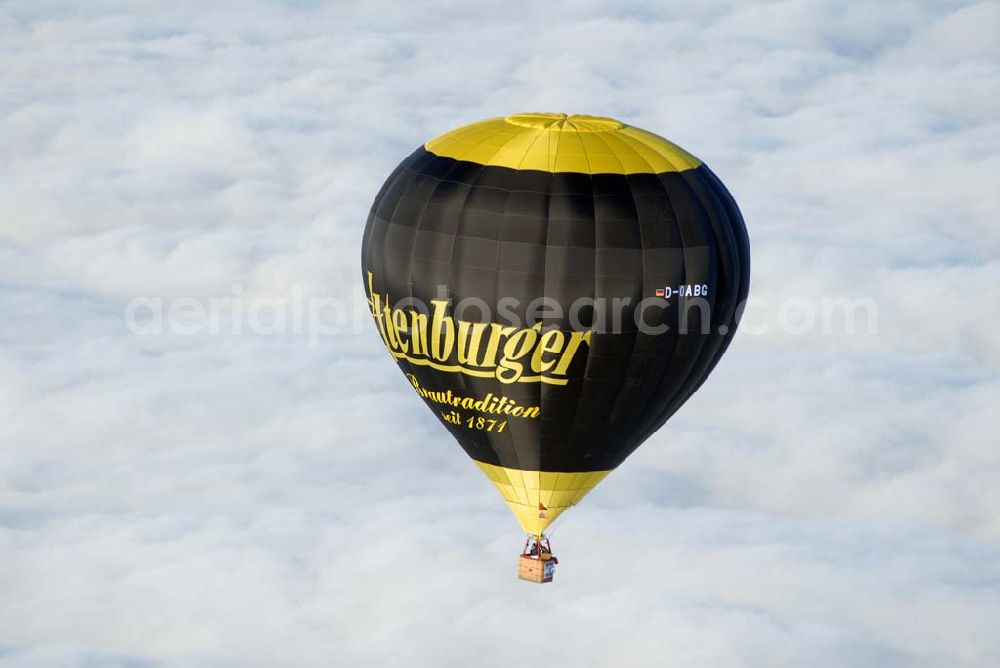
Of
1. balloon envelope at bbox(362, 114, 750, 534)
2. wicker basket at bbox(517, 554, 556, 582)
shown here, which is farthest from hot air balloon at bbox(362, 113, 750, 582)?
wicker basket at bbox(517, 554, 556, 582)

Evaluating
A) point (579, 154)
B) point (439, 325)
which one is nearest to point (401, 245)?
point (439, 325)

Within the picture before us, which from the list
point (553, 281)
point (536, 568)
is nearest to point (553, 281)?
point (553, 281)

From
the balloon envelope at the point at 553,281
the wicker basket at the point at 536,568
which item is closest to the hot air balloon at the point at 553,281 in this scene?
the balloon envelope at the point at 553,281

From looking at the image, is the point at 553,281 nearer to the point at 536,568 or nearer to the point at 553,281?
the point at 553,281

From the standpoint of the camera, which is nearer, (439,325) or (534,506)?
(439,325)

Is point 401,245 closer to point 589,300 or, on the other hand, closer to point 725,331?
point 589,300

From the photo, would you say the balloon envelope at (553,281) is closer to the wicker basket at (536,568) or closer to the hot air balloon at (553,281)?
the hot air balloon at (553,281)

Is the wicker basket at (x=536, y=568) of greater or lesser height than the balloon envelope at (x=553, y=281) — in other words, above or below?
below
